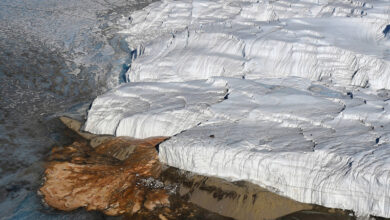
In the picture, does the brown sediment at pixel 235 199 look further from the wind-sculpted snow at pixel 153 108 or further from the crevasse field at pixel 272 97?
the wind-sculpted snow at pixel 153 108

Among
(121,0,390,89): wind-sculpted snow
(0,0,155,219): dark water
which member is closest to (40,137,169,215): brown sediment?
(0,0,155,219): dark water

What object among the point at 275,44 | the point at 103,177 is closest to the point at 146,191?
the point at 103,177

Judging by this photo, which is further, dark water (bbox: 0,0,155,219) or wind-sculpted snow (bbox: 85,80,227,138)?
wind-sculpted snow (bbox: 85,80,227,138)

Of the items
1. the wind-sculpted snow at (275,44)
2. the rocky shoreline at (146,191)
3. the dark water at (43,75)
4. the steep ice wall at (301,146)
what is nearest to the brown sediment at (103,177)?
the rocky shoreline at (146,191)

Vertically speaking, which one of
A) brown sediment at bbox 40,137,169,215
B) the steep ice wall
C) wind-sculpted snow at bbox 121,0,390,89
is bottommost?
brown sediment at bbox 40,137,169,215

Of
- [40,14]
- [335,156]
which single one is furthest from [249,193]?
[40,14]

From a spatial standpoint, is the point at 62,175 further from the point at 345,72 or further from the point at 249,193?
the point at 345,72

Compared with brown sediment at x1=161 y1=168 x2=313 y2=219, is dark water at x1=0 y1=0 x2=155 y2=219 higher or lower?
higher

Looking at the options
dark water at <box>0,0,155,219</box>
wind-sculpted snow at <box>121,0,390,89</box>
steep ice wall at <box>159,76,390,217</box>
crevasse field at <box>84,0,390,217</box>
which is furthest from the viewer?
wind-sculpted snow at <box>121,0,390,89</box>

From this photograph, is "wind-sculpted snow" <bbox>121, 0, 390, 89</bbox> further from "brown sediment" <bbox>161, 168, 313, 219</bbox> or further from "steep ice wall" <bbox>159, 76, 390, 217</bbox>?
"brown sediment" <bbox>161, 168, 313, 219</bbox>
